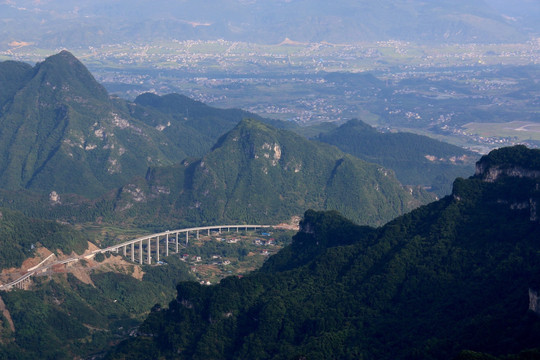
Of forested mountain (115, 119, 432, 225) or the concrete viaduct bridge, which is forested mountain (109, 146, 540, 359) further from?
forested mountain (115, 119, 432, 225)

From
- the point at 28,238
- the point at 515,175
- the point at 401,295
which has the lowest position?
the point at 28,238

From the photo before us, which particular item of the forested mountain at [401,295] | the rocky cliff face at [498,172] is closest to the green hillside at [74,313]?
the forested mountain at [401,295]

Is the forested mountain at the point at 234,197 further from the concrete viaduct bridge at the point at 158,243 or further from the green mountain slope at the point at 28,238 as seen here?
the green mountain slope at the point at 28,238

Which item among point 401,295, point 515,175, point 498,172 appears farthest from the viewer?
point 498,172

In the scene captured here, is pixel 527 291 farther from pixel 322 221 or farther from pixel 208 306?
pixel 322 221

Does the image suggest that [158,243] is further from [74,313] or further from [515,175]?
[515,175]

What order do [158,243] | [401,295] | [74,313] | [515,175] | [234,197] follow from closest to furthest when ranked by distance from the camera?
1. [401,295]
2. [515,175]
3. [74,313]
4. [158,243]
5. [234,197]

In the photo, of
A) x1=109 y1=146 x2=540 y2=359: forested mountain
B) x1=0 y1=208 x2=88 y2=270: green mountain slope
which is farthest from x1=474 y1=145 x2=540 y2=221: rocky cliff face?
x1=0 y1=208 x2=88 y2=270: green mountain slope

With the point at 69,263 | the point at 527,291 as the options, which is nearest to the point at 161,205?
the point at 69,263

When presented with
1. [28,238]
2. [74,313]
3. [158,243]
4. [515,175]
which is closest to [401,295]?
[515,175]
